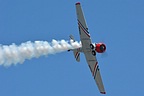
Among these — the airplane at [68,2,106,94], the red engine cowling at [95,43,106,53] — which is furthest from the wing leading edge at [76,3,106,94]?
the red engine cowling at [95,43,106,53]

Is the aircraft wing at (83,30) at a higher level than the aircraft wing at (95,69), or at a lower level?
higher

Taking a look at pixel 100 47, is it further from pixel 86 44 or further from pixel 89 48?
Answer: pixel 86 44

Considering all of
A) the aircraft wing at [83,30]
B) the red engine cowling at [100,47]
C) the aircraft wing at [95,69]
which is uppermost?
the aircraft wing at [83,30]

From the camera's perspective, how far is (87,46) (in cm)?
4453

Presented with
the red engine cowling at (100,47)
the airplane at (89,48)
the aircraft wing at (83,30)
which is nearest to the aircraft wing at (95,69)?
the airplane at (89,48)

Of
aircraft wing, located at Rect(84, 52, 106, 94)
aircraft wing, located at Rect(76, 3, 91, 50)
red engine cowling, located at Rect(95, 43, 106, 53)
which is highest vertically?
aircraft wing, located at Rect(76, 3, 91, 50)

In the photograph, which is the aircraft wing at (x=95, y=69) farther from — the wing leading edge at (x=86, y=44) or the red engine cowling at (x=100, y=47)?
the red engine cowling at (x=100, y=47)

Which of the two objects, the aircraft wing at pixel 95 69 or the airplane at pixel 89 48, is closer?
the airplane at pixel 89 48

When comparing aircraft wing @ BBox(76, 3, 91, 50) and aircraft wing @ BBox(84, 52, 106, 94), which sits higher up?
aircraft wing @ BBox(76, 3, 91, 50)

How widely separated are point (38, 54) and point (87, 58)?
639cm

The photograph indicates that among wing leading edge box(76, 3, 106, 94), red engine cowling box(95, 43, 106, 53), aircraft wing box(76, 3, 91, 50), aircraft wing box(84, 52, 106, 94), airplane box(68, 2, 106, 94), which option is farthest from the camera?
aircraft wing box(84, 52, 106, 94)

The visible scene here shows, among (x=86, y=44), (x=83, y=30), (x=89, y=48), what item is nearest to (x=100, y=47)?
(x=89, y=48)

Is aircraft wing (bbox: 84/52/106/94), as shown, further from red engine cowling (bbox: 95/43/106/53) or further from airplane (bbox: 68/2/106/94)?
red engine cowling (bbox: 95/43/106/53)

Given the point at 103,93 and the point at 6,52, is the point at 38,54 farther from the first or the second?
the point at 103,93
